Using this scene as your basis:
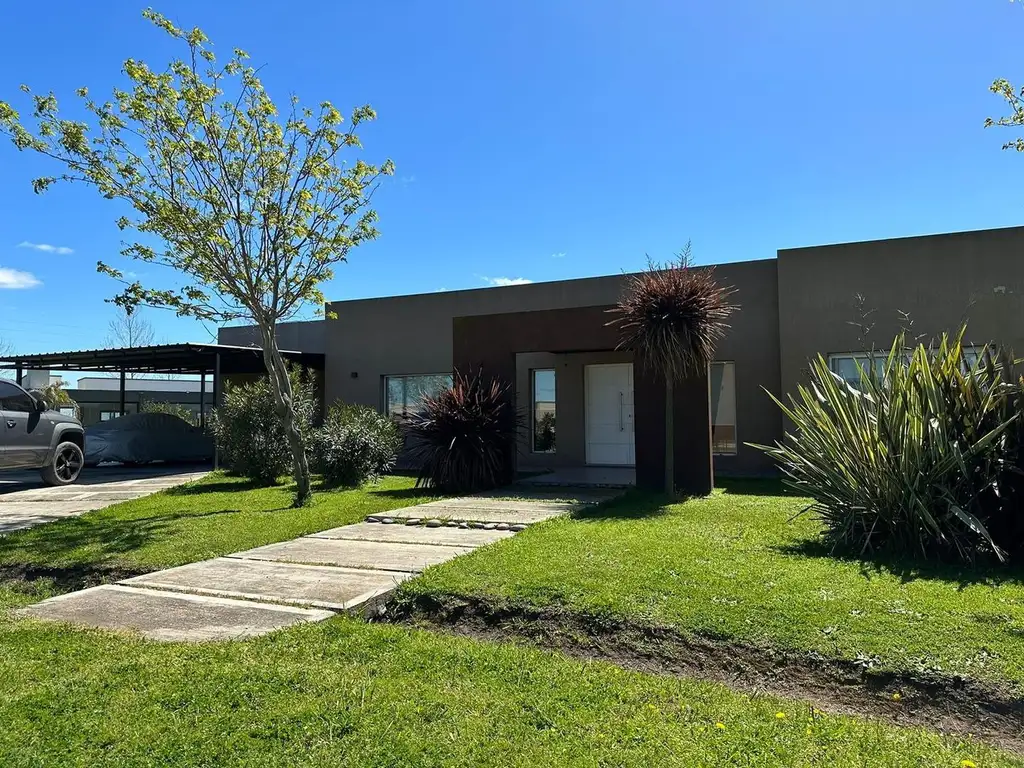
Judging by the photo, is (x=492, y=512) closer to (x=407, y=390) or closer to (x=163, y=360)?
(x=407, y=390)

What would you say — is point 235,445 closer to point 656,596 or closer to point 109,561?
point 109,561

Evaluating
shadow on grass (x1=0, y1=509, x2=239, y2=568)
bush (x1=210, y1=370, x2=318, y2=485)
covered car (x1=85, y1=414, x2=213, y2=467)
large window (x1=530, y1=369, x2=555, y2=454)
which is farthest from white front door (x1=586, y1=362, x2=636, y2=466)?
covered car (x1=85, y1=414, x2=213, y2=467)

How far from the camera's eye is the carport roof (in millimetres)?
16781

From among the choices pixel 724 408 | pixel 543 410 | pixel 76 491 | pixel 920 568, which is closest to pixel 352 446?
pixel 76 491

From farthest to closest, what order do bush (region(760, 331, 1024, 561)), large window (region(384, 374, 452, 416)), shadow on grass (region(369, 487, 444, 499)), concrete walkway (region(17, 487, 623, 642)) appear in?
large window (region(384, 374, 452, 416))
shadow on grass (region(369, 487, 444, 499))
bush (region(760, 331, 1024, 561))
concrete walkway (region(17, 487, 623, 642))

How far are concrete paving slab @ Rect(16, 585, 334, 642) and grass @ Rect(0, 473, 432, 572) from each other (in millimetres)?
1210

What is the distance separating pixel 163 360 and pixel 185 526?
11451 millimetres

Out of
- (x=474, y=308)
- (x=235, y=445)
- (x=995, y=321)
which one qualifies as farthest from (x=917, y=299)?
(x=235, y=445)

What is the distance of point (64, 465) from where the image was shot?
14406 millimetres

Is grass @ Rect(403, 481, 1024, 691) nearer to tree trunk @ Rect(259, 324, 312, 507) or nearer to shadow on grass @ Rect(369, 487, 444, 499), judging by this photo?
shadow on grass @ Rect(369, 487, 444, 499)

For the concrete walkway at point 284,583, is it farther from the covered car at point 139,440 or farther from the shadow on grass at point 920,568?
the covered car at point 139,440

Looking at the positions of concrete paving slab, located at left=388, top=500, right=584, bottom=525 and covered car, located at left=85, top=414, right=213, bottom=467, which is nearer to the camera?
concrete paving slab, located at left=388, top=500, right=584, bottom=525

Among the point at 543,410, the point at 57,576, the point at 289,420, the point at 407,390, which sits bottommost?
the point at 57,576

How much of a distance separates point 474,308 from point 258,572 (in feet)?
38.8
